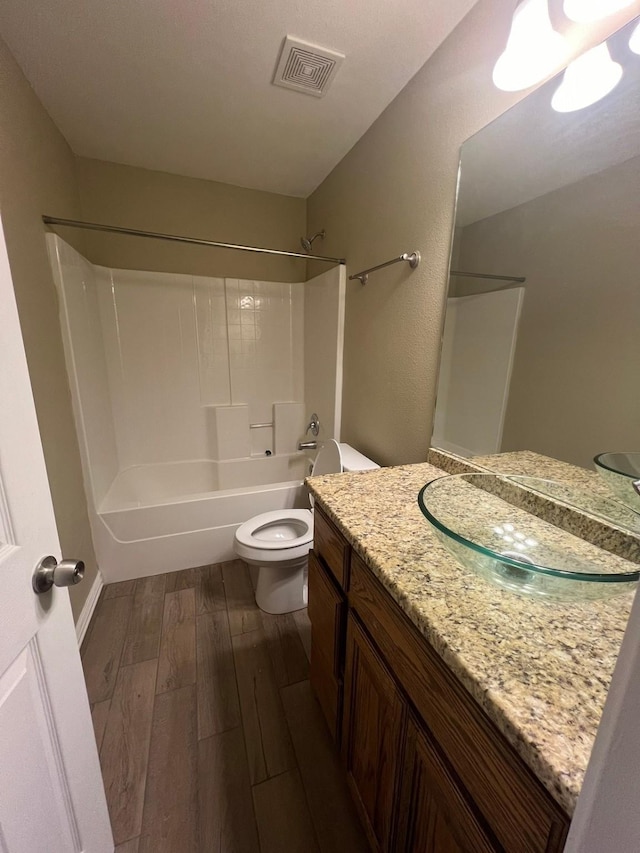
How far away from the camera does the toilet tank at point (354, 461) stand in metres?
1.65

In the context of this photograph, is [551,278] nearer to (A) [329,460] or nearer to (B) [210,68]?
(A) [329,460]

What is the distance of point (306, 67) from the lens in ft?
4.43

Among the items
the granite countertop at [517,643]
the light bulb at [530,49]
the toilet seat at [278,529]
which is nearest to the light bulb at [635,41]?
the light bulb at [530,49]

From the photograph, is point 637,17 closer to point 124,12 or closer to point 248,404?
point 124,12

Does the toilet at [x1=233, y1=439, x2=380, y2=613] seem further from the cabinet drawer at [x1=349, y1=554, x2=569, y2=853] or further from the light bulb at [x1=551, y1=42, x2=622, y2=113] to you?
the light bulb at [x1=551, y1=42, x2=622, y2=113]

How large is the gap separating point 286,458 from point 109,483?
1288 mm

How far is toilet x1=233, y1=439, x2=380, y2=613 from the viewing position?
1609 mm

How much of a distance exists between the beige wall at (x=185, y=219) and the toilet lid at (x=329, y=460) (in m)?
1.56

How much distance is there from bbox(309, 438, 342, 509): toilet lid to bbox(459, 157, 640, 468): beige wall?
90cm

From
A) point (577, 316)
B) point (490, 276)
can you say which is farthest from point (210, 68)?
point (577, 316)

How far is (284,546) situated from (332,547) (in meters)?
0.67

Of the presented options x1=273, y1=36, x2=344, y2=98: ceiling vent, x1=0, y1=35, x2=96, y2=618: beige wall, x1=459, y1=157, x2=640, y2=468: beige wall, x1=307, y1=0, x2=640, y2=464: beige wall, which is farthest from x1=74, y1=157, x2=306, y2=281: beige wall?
x1=459, y1=157, x2=640, y2=468: beige wall

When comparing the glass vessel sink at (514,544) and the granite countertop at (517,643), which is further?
the glass vessel sink at (514,544)

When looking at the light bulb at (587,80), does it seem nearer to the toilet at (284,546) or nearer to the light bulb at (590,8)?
the light bulb at (590,8)
